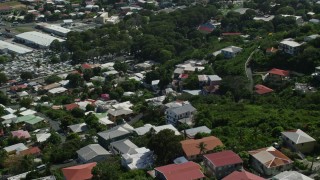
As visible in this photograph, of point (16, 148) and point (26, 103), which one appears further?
point (26, 103)

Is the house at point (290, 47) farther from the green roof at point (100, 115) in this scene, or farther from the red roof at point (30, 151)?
the red roof at point (30, 151)

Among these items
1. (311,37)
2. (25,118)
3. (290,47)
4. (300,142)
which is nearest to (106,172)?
(300,142)

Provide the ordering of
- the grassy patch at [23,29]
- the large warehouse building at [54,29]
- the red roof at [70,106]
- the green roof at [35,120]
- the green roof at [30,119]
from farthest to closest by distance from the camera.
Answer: the grassy patch at [23,29], the large warehouse building at [54,29], the red roof at [70,106], the green roof at [30,119], the green roof at [35,120]

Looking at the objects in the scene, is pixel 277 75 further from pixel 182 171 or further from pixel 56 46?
pixel 56 46

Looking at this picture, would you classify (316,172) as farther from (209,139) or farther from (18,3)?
(18,3)

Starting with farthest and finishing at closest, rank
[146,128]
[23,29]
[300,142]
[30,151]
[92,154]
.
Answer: [23,29] → [146,128] → [30,151] → [92,154] → [300,142]

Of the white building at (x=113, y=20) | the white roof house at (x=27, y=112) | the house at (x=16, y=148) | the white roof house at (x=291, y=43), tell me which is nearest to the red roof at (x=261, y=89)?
the white roof house at (x=291, y=43)
